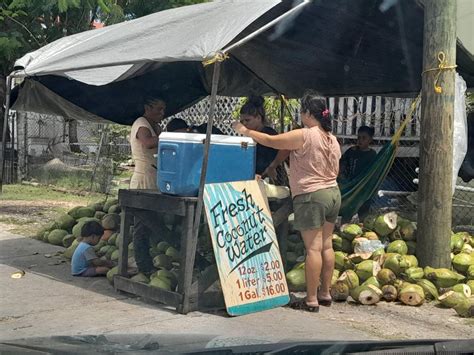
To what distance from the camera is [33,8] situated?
1237 cm

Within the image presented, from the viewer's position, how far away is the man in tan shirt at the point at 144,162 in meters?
6.31

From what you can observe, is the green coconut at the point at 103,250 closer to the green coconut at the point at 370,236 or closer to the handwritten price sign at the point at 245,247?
the handwritten price sign at the point at 245,247

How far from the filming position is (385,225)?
661cm

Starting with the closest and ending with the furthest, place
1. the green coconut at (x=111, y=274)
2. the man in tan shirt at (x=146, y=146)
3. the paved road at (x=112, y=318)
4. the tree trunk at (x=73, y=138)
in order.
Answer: the paved road at (x=112, y=318), the green coconut at (x=111, y=274), the man in tan shirt at (x=146, y=146), the tree trunk at (x=73, y=138)

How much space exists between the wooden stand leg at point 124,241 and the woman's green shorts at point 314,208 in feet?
5.44

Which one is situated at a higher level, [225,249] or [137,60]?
[137,60]

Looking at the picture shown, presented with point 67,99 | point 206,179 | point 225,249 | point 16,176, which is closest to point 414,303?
point 225,249

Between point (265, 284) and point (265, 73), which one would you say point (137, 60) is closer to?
point (265, 284)

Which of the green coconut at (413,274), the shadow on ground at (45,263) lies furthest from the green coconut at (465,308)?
the shadow on ground at (45,263)

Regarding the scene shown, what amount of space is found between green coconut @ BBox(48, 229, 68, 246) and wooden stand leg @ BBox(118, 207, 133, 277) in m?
2.61

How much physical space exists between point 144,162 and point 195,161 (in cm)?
137

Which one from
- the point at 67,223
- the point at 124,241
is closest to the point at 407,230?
the point at 124,241

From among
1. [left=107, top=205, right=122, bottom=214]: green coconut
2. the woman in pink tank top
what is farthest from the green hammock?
[left=107, top=205, right=122, bottom=214]: green coconut

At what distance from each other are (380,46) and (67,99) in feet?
14.0
